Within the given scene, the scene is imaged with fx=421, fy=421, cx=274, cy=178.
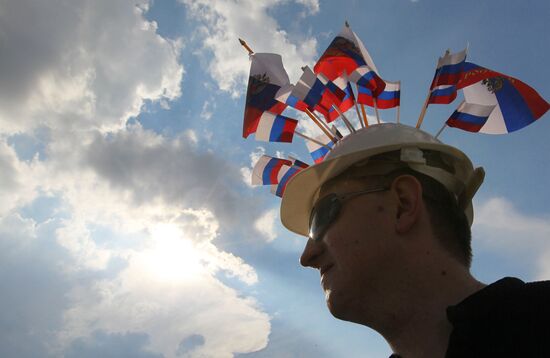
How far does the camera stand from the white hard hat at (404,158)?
3227mm

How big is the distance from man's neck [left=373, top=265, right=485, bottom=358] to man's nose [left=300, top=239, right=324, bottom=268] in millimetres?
648

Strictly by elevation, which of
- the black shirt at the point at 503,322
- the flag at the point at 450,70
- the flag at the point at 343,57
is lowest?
the black shirt at the point at 503,322

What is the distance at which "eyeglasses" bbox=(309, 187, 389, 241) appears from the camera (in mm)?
3107

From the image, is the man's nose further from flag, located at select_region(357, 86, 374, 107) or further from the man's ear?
flag, located at select_region(357, 86, 374, 107)

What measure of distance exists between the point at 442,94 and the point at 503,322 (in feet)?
9.72

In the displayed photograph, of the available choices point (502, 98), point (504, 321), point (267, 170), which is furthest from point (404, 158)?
point (267, 170)

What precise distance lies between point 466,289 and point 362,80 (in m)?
2.93

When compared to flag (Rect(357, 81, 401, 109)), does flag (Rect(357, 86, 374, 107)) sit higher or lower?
lower

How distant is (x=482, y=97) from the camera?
462cm

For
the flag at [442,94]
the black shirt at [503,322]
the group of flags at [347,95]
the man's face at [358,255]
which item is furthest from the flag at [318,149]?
the black shirt at [503,322]

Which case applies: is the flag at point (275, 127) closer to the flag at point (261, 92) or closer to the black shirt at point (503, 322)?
the flag at point (261, 92)

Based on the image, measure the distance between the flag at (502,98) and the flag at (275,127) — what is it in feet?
6.29

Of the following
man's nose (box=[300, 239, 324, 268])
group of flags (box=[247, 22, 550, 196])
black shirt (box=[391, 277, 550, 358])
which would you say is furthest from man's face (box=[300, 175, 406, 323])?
group of flags (box=[247, 22, 550, 196])

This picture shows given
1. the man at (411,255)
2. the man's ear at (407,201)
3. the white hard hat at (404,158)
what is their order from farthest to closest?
1. the white hard hat at (404,158)
2. the man's ear at (407,201)
3. the man at (411,255)
